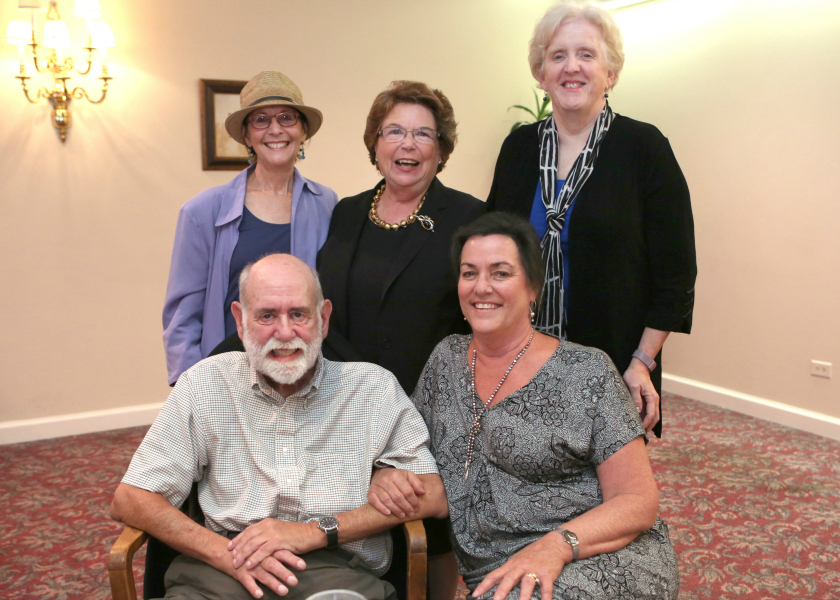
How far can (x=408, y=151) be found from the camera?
7.44 ft

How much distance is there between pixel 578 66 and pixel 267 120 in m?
1.08

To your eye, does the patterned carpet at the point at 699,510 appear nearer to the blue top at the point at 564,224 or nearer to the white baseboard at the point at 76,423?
the white baseboard at the point at 76,423

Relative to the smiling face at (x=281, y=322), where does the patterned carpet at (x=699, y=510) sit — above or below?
below

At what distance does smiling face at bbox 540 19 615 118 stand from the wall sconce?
126 inches

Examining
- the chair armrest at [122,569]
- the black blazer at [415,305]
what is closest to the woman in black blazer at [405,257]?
the black blazer at [415,305]

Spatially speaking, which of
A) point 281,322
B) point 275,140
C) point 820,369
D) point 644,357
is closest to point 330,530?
point 281,322

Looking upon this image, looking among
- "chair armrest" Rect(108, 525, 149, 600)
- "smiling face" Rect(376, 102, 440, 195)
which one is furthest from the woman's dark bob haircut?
"chair armrest" Rect(108, 525, 149, 600)

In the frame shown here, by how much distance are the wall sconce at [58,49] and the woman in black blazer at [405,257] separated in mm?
2702

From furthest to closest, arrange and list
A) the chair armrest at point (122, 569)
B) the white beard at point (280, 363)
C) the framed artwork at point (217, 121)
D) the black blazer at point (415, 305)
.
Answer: the framed artwork at point (217, 121)
the black blazer at point (415, 305)
the white beard at point (280, 363)
the chair armrest at point (122, 569)

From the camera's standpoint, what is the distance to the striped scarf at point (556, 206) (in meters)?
2.12

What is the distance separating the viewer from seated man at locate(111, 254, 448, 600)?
5.56 ft

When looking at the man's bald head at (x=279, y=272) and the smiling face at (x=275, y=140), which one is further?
the smiling face at (x=275, y=140)

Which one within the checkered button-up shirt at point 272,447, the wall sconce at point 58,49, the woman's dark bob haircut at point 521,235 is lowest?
the checkered button-up shirt at point 272,447

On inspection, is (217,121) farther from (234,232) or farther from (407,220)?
(407,220)
